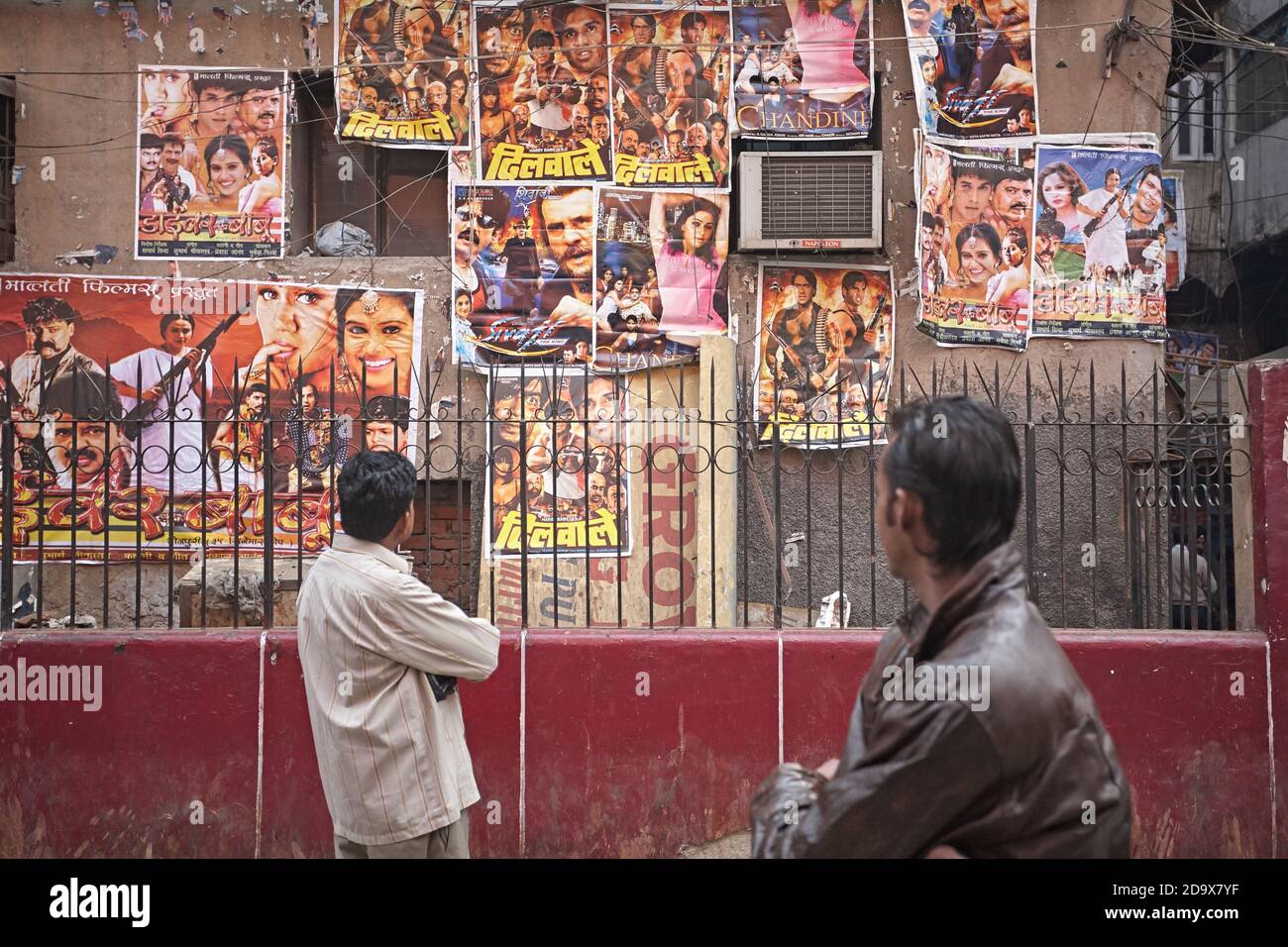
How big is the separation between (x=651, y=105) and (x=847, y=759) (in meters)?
7.57

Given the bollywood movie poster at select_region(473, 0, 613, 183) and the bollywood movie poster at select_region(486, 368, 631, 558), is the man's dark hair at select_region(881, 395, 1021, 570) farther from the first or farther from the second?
the bollywood movie poster at select_region(473, 0, 613, 183)

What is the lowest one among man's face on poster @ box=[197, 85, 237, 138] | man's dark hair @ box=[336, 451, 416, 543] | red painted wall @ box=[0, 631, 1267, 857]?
red painted wall @ box=[0, 631, 1267, 857]

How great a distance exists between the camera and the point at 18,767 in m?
5.50

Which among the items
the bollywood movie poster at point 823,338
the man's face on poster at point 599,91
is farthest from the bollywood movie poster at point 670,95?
the bollywood movie poster at point 823,338

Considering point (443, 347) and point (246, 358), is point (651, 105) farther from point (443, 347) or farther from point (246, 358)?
point (246, 358)

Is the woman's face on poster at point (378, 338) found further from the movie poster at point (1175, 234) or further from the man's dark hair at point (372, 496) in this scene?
the movie poster at point (1175, 234)

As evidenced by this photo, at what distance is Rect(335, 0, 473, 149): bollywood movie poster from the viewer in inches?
335

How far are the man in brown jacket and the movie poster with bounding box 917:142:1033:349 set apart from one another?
6.96 m

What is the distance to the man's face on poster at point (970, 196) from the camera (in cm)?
855

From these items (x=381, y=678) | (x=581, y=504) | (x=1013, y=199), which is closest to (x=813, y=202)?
(x=1013, y=199)

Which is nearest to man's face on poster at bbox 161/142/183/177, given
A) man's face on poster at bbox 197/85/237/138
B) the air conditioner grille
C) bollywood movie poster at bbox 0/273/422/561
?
man's face on poster at bbox 197/85/237/138

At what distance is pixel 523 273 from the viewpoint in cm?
847

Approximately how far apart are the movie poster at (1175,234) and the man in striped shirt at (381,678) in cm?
861
